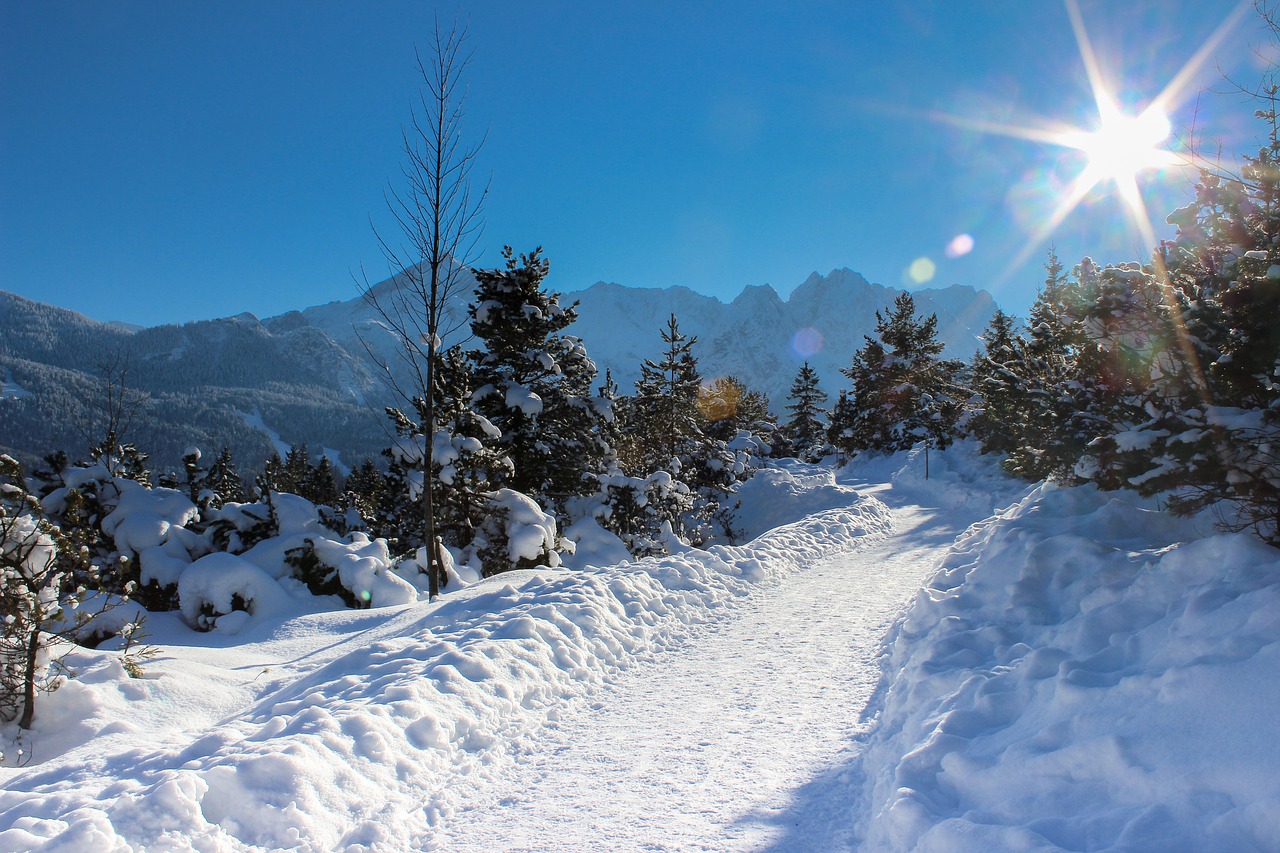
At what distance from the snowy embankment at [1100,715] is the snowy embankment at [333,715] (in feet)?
10.4

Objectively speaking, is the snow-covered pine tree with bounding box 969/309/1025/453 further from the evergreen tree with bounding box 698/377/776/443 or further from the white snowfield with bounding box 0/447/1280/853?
the evergreen tree with bounding box 698/377/776/443

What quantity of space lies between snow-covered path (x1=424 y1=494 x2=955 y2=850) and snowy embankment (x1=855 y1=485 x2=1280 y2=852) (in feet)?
1.73

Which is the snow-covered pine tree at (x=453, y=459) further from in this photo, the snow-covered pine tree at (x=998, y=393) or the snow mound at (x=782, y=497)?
the snow mound at (x=782, y=497)

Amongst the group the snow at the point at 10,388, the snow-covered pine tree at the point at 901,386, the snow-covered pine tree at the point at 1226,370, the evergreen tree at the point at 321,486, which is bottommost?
the evergreen tree at the point at 321,486

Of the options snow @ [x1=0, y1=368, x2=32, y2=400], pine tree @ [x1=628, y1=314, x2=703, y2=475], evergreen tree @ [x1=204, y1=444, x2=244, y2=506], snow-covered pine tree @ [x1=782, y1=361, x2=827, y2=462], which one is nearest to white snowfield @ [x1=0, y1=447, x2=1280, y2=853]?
pine tree @ [x1=628, y1=314, x2=703, y2=475]

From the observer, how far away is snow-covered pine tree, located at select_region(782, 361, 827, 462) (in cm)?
5005

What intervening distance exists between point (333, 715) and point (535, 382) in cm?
1149

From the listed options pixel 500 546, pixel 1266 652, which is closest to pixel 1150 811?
pixel 1266 652

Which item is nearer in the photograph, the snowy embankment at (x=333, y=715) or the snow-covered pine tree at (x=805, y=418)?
the snowy embankment at (x=333, y=715)

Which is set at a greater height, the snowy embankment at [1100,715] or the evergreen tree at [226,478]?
the snowy embankment at [1100,715]

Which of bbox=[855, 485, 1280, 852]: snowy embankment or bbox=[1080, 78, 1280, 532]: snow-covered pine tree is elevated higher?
bbox=[1080, 78, 1280, 532]: snow-covered pine tree

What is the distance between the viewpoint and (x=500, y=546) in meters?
14.2

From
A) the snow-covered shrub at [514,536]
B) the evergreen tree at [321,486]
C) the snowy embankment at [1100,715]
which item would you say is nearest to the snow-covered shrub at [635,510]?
the snow-covered shrub at [514,536]

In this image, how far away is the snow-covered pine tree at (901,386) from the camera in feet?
117
